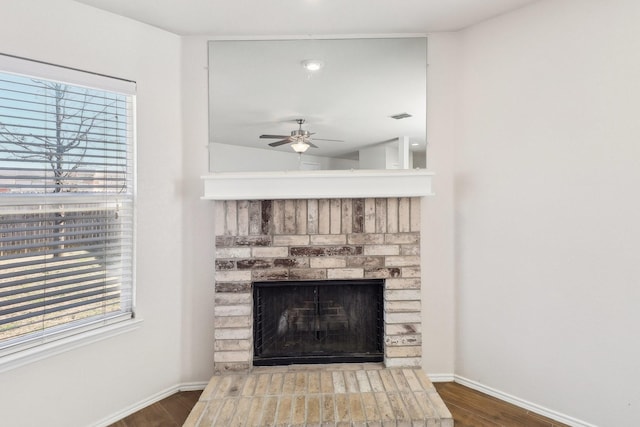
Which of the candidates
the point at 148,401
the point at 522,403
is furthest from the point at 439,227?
the point at 148,401

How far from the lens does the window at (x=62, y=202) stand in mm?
1713

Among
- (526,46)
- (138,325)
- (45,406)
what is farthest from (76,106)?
(526,46)

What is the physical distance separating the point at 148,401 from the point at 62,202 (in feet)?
4.50

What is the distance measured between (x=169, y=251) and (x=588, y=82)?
276cm

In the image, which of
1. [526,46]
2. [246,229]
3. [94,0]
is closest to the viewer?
[94,0]

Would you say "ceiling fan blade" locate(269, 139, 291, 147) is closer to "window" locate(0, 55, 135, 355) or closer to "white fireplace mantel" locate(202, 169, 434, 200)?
"white fireplace mantel" locate(202, 169, 434, 200)

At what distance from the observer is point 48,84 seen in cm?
183

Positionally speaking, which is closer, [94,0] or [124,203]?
[94,0]

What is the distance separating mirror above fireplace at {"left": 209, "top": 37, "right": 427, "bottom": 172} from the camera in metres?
2.30

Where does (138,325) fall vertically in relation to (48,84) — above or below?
below

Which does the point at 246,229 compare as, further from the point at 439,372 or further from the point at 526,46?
the point at 526,46

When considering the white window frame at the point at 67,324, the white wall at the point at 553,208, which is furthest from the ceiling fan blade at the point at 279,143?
the white wall at the point at 553,208

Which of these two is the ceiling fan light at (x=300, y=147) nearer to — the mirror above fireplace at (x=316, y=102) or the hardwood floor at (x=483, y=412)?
the mirror above fireplace at (x=316, y=102)

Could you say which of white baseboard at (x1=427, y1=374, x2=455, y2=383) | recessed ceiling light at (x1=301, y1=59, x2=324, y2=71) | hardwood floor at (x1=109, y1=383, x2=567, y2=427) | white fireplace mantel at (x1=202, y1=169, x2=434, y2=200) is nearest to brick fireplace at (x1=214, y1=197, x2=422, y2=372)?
white fireplace mantel at (x1=202, y1=169, x2=434, y2=200)
